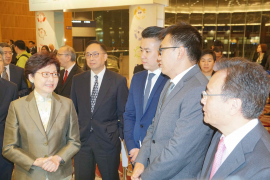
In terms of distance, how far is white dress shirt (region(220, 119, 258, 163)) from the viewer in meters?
1.21

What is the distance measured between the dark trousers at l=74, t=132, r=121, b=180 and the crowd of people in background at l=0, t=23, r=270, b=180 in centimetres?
1

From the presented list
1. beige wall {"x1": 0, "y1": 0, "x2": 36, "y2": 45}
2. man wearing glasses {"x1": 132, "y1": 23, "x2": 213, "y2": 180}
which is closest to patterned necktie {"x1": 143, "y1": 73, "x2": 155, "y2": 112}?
man wearing glasses {"x1": 132, "y1": 23, "x2": 213, "y2": 180}

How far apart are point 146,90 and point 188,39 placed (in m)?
0.75

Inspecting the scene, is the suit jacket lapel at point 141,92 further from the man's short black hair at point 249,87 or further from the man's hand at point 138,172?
the man's short black hair at point 249,87

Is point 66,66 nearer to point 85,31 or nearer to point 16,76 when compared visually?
point 16,76

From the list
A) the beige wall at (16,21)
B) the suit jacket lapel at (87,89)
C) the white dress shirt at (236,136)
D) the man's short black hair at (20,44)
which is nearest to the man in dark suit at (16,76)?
the suit jacket lapel at (87,89)

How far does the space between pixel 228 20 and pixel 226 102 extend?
14.7 metres

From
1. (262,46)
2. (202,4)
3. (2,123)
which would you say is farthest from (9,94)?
(202,4)

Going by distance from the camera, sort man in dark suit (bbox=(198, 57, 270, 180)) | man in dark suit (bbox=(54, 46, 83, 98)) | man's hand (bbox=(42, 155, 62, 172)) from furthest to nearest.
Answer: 1. man in dark suit (bbox=(54, 46, 83, 98))
2. man's hand (bbox=(42, 155, 62, 172))
3. man in dark suit (bbox=(198, 57, 270, 180))

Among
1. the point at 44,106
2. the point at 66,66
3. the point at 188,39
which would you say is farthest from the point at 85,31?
the point at 188,39

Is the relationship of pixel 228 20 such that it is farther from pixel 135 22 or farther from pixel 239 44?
pixel 135 22

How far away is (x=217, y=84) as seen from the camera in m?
1.31

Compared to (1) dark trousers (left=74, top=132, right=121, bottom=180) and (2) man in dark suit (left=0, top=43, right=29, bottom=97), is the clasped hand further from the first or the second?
(2) man in dark suit (left=0, top=43, right=29, bottom=97)

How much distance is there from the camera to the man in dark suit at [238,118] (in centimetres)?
110
